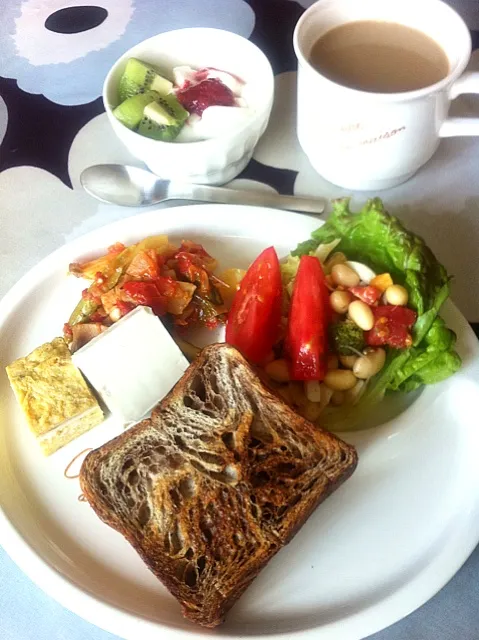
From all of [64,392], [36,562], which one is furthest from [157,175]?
[36,562]

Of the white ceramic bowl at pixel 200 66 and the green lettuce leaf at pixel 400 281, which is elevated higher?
the white ceramic bowl at pixel 200 66

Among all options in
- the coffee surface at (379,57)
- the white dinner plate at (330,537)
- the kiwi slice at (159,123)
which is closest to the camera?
the white dinner plate at (330,537)

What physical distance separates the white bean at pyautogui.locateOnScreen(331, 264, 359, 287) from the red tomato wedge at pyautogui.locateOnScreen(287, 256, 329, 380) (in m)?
0.04

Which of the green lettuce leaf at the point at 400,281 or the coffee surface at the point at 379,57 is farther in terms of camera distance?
the coffee surface at the point at 379,57

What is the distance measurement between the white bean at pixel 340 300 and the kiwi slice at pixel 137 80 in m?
0.81

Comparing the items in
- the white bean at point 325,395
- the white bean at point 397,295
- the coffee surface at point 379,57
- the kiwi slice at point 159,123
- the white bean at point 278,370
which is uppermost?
the coffee surface at point 379,57

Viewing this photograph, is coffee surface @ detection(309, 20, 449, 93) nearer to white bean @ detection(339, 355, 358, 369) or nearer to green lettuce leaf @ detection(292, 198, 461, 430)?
green lettuce leaf @ detection(292, 198, 461, 430)

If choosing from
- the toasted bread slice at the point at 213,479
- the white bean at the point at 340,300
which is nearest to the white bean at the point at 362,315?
the white bean at the point at 340,300

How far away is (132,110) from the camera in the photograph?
1.78 m

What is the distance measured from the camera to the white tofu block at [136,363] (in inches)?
60.3

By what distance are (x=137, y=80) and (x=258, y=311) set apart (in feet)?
2.64

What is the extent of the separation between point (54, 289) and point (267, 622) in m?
0.99

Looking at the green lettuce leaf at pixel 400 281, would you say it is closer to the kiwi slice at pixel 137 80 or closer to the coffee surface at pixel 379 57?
the coffee surface at pixel 379 57

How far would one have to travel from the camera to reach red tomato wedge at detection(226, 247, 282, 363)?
1.56 meters
